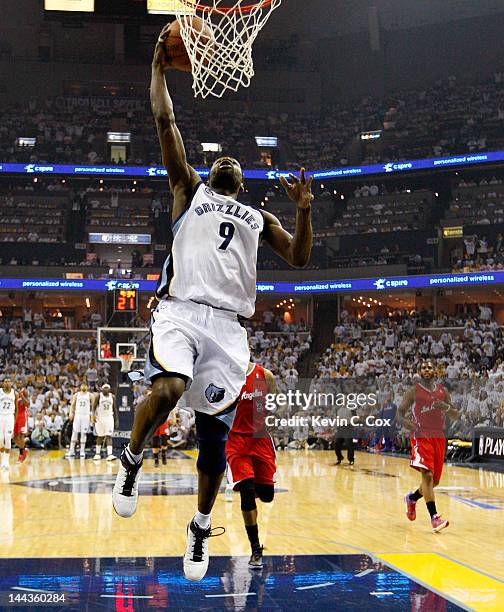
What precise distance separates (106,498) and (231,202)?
9.33 metres

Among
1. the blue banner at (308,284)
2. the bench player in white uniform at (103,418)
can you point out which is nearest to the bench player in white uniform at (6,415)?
the bench player in white uniform at (103,418)

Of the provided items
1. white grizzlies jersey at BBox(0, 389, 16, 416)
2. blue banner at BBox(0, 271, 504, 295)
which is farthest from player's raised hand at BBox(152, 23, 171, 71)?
blue banner at BBox(0, 271, 504, 295)

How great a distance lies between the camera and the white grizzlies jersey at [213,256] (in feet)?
14.1

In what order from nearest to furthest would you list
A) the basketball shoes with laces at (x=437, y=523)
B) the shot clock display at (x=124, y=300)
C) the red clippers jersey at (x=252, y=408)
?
the red clippers jersey at (x=252, y=408)
the basketball shoes with laces at (x=437, y=523)
the shot clock display at (x=124, y=300)

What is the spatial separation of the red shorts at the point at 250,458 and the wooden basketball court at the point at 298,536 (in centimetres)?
78

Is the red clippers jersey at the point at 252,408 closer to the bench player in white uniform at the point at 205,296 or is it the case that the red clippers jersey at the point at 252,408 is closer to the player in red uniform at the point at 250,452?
the player in red uniform at the point at 250,452

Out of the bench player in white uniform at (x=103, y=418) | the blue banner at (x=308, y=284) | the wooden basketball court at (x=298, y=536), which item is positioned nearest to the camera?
the wooden basketball court at (x=298, y=536)

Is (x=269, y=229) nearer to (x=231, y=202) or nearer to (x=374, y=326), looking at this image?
(x=231, y=202)

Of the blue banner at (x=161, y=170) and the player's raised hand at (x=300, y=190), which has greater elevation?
the blue banner at (x=161, y=170)

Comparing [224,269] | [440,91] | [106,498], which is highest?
[440,91]

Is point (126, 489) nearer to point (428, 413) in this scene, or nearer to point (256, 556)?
point (256, 556)

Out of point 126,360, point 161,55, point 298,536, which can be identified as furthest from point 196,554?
point 126,360

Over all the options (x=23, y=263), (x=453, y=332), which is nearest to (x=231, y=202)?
(x=453, y=332)

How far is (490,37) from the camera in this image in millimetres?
41344
